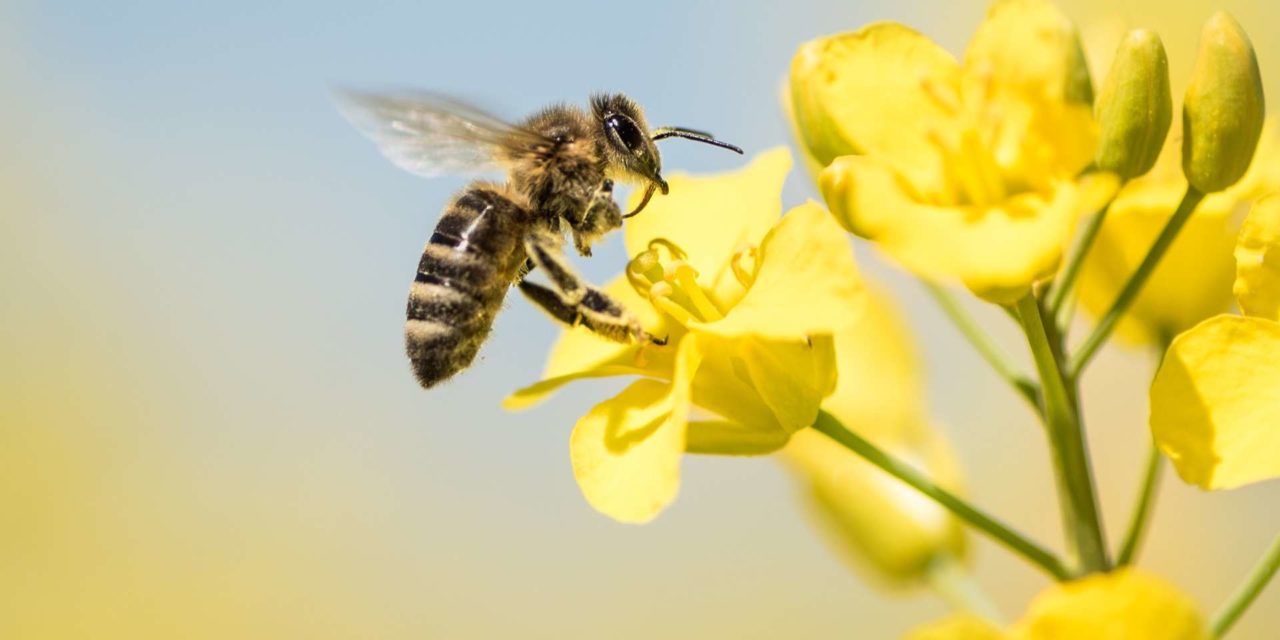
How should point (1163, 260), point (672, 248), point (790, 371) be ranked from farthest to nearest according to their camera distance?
point (1163, 260) < point (672, 248) < point (790, 371)

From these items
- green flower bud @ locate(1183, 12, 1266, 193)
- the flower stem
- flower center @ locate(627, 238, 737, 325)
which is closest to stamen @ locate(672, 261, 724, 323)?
flower center @ locate(627, 238, 737, 325)

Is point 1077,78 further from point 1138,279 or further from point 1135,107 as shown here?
point 1138,279

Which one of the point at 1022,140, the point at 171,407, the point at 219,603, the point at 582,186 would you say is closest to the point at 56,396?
the point at 171,407

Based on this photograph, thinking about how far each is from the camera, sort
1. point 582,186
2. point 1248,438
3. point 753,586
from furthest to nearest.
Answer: point 753,586, point 582,186, point 1248,438

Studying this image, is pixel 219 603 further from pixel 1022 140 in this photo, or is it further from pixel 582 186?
pixel 1022 140

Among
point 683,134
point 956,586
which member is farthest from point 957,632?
point 956,586

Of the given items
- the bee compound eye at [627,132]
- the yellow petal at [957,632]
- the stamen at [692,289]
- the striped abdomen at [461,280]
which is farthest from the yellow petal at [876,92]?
the yellow petal at [957,632]

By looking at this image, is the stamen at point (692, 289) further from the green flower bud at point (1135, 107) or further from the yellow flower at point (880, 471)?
the yellow flower at point (880, 471)
